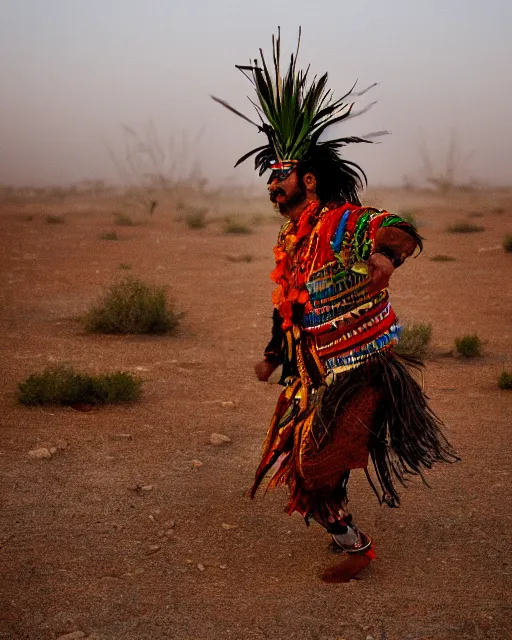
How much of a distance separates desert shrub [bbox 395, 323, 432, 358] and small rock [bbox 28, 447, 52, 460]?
449 cm

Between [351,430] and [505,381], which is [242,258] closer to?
[505,381]

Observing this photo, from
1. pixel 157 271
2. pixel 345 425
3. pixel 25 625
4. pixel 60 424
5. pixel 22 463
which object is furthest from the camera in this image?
pixel 157 271

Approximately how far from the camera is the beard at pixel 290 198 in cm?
402

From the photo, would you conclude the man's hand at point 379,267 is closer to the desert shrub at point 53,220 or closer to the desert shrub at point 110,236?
the desert shrub at point 110,236

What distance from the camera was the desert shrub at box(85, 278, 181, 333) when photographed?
390 inches

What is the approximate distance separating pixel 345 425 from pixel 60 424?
3.15 metres

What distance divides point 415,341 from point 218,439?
372cm

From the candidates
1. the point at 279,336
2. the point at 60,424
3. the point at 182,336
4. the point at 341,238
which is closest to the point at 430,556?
the point at 279,336

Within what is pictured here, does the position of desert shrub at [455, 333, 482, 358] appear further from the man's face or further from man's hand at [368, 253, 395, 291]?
man's hand at [368, 253, 395, 291]

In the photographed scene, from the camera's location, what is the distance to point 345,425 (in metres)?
3.87

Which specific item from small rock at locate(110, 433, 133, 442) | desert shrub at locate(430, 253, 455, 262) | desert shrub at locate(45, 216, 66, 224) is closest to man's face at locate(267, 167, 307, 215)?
small rock at locate(110, 433, 133, 442)

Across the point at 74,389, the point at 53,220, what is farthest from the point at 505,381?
the point at 53,220

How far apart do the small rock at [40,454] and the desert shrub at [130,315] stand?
4.27 meters

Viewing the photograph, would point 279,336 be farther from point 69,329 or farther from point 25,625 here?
point 69,329
